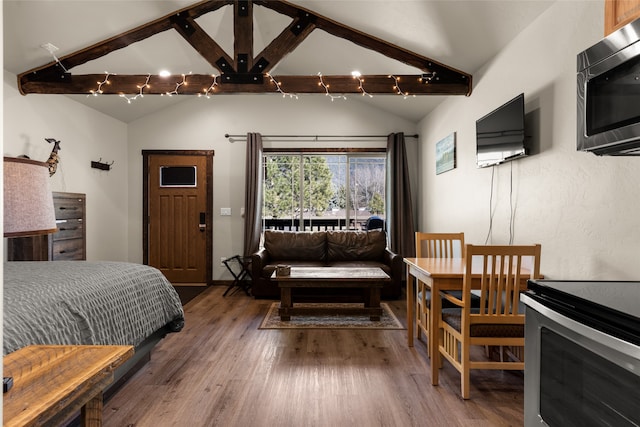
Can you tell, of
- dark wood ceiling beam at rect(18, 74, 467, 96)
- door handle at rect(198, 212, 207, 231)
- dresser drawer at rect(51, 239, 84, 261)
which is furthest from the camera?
door handle at rect(198, 212, 207, 231)

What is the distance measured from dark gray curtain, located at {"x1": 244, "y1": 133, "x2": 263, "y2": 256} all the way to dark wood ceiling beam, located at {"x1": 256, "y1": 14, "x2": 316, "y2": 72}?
6.28 feet

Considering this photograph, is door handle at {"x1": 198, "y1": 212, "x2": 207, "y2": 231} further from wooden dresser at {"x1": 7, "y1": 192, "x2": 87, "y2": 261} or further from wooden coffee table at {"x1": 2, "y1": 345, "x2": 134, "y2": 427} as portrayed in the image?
wooden coffee table at {"x1": 2, "y1": 345, "x2": 134, "y2": 427}

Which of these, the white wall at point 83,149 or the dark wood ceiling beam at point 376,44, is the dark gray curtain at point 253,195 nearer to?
the white wall at point 83,149

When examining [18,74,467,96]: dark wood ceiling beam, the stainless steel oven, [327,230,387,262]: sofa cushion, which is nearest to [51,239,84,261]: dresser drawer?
[18,74,467,96]: dark wood ceiling beam

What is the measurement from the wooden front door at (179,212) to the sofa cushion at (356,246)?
189 cm

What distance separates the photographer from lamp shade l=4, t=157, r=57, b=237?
3.67 ft

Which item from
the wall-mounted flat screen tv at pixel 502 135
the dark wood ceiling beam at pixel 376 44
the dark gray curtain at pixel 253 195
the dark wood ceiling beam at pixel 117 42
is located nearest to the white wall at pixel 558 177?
the wall-mounted flat screen tv at pixel 502 135

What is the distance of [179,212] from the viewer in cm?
564

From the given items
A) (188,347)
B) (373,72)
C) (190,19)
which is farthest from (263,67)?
(188,347)

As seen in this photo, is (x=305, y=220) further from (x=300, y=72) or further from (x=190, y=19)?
(x=190, y=19)

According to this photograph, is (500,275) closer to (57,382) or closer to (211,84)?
(57,382)

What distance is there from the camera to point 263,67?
361 cm

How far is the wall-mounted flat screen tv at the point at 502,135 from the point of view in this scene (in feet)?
8.57

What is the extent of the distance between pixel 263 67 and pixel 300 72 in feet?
6.04
